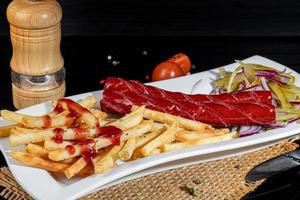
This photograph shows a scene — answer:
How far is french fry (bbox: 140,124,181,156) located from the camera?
2.78 metres

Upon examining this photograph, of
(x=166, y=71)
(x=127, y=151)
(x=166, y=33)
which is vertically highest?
(x=127, y=151)

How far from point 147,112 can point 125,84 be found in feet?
0.70

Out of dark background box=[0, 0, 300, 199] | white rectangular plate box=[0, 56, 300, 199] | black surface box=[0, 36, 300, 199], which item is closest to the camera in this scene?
white rectangular plate box=[0, 56, 300, 199]

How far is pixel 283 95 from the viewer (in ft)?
11.1

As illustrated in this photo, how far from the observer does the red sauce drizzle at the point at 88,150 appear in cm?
268

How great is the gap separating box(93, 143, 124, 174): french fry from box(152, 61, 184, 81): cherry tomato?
43.4 inches

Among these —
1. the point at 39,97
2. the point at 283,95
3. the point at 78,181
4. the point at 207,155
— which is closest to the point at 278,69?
the point at 283,95

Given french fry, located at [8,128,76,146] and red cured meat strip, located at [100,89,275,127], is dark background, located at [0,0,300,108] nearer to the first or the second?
red cured meat strip, located at [100,89,275,127]

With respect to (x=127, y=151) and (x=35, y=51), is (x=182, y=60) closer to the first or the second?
(x=35, y=51)

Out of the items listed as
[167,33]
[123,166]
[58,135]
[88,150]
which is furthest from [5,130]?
[167,33]

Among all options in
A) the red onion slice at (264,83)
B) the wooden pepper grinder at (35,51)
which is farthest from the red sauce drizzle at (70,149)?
the red onion slice at (264,83)

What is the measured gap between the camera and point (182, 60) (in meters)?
3.95

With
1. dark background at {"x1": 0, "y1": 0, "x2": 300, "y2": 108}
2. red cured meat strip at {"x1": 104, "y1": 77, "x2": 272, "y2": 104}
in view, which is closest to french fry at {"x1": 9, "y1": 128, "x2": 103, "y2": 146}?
red cured meat strip at {"x1": 104, "y1": 77, "x2": 272, "y2": 104}

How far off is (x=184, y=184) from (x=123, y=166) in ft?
0.90
